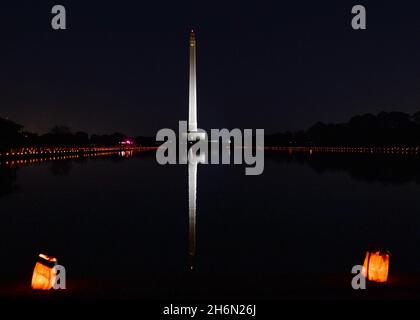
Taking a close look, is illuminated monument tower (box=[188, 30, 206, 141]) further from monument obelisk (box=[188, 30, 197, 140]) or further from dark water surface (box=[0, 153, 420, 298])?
dark water surface (box=[0, 153, 420, 298])

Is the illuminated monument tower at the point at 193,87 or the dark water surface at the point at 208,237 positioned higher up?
the illuminated monument tower at the point at 193,87

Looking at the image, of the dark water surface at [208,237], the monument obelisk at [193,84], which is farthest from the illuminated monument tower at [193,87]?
the dark water surface at [208,237]

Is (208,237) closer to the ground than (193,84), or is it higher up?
closer to the ground

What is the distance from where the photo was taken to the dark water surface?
7840 mm

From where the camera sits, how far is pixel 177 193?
2306cm

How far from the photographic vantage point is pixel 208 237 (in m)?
13.5

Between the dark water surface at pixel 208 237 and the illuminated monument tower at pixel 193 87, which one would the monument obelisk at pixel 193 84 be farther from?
the dark water surface at pixel 208 237

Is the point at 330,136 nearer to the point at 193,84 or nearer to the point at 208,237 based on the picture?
the point at 193,84

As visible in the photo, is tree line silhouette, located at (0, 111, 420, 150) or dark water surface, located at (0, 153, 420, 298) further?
tree line silhouette, located at (0, 111, 420, 150)

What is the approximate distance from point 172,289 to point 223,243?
17.7ft

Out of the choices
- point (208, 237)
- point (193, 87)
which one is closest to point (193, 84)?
point (193, 87)

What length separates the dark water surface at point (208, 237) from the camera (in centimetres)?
784

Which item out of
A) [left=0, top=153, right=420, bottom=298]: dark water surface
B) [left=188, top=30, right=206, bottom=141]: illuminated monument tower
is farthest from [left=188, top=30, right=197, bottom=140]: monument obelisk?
[left=0, top=153, right=420, bottom=298]: dark water surface
